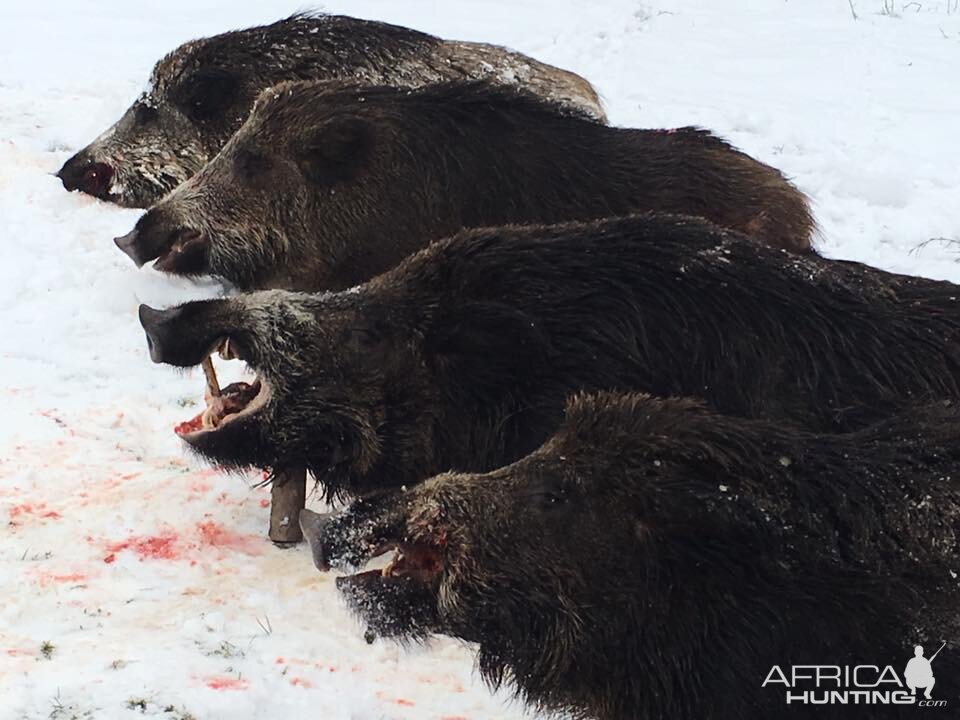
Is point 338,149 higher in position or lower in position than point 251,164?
higher

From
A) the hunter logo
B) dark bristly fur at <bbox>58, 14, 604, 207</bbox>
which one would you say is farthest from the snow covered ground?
the hunter logo

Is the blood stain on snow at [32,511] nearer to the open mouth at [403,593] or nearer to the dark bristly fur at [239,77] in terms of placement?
the open mouth at [403,593]

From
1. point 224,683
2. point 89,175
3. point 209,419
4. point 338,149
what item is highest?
point 338,149

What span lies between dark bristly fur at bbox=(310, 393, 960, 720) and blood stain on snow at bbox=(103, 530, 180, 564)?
215cm

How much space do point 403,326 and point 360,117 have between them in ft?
6.62

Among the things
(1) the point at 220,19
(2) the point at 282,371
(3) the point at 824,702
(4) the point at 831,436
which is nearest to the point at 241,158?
(2) the point at 282,371

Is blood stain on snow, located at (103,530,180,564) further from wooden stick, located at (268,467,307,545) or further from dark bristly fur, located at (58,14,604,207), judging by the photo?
dark bristly fur, located at (58,14,604,207)

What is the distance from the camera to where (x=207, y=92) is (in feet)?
27.2

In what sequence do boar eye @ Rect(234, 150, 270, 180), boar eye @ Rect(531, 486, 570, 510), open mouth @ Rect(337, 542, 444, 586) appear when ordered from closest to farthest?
boar eye @ Rect(531, 486, 570, 510), open mouth @ Rect(337, 542, 444, 586), boar eye @ Rect(234, 150, 270, 180)

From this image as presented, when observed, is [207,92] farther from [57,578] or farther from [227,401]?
[57,578]

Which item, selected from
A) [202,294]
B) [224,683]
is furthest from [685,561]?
[202,294]

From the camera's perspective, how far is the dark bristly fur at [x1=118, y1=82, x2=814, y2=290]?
6.83 meters

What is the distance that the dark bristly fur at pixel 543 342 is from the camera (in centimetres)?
496

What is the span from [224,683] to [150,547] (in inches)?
47.4
